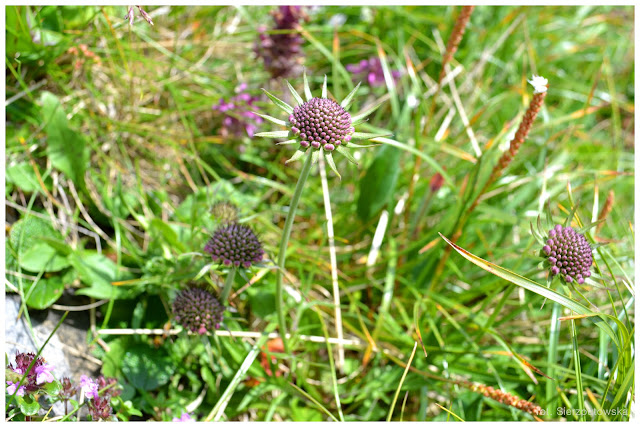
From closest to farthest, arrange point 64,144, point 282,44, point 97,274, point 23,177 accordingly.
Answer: point 97,274
point 23,177
point 64,144
point 282,44

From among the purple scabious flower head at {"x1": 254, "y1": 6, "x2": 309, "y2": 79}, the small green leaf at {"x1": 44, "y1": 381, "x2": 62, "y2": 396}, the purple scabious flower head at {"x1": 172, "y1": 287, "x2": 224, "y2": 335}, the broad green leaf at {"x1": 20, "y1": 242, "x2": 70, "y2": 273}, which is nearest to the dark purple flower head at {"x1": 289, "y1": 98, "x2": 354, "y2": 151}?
the purple scabious flower head at {"x1": 172, "y1": 287, "x2": 224, "y2": 335}

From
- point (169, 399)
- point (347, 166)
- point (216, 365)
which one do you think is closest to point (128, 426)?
point (169, 399)

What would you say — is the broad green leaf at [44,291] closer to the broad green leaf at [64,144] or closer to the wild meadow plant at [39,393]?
the wild meadow plant at [39,393]

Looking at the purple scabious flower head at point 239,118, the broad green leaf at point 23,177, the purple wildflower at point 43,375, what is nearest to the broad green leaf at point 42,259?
the broad green leaf at point 23,177

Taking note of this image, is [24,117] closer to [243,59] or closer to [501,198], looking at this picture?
[243,59]

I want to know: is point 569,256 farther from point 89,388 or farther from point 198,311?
point 89,388

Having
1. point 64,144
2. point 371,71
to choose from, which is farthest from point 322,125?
point 371,71

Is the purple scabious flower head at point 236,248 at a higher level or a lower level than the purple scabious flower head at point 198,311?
higher
